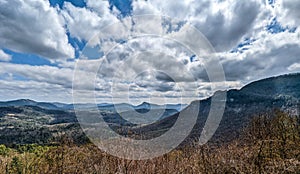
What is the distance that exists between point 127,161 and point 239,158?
2889 millimetres

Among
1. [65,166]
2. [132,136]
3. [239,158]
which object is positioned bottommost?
[65,166]

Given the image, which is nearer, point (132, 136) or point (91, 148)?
point (132, 136)

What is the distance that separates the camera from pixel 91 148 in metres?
8.48

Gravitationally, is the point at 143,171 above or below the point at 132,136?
below

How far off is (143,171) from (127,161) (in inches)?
19.2

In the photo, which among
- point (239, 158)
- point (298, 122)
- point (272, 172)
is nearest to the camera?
point (272, 172)

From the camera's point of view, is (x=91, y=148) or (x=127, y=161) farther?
(x=91, y=148)

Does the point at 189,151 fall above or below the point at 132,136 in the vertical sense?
below

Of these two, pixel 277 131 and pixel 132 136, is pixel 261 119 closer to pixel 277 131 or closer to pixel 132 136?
pixel 277 131

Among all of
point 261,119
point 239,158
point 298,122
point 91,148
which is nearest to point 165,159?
point 239,158

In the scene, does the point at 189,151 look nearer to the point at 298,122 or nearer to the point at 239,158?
the point at 239,158

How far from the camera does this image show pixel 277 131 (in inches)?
398

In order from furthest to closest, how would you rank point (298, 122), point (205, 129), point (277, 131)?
point (298, 122) < point (277, 131) < point (205, 129)

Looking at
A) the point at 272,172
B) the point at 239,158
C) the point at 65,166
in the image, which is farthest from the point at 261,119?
the point at 65,166
